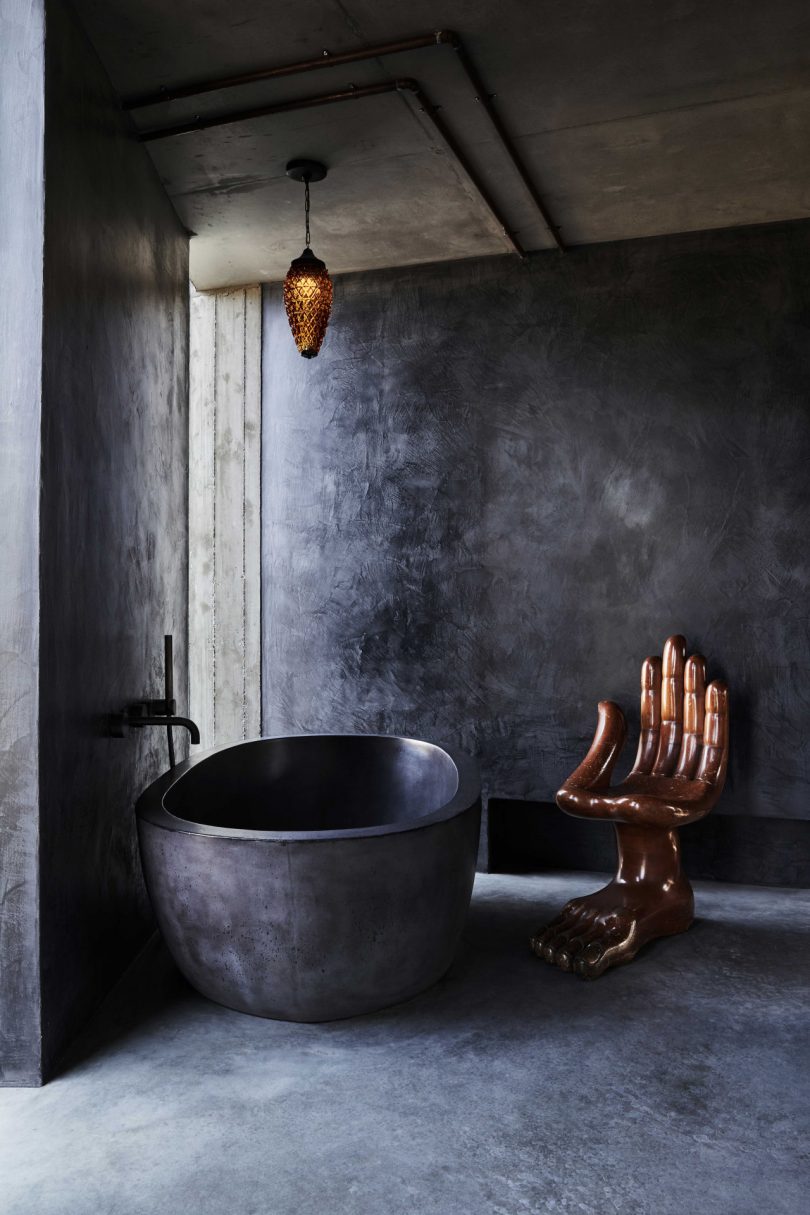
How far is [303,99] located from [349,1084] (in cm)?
278

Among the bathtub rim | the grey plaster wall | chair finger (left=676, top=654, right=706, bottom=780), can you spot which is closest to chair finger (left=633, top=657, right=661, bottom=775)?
chair finger (left=676, top=654, right=706, bottom=780)

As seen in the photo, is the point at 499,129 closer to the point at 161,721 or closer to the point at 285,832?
the point at 161,721

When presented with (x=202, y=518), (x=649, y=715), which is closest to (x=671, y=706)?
(x=649, y=715)

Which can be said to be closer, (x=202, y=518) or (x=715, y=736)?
(x=715, y=736)

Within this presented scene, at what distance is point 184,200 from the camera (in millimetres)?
3451

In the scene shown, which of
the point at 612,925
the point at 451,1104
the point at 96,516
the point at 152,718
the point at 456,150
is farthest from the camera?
the point at 456,150

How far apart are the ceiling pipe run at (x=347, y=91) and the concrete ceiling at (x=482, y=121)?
26mm

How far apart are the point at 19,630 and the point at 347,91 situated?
188cm

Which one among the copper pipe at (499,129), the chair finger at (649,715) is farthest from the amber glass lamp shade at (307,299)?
the chair finger at (649,715)

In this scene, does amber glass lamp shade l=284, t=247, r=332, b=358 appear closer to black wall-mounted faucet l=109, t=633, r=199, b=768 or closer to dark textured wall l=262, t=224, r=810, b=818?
dark textured wall l=262, t=224, r=810, b=818

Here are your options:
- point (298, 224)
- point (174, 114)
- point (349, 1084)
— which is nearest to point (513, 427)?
point (298, 224)

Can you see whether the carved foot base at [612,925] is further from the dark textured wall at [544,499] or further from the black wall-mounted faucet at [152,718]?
the black wall-mounted faucet at [152,718]

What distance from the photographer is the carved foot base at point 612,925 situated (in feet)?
9.30

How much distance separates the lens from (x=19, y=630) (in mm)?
2139
